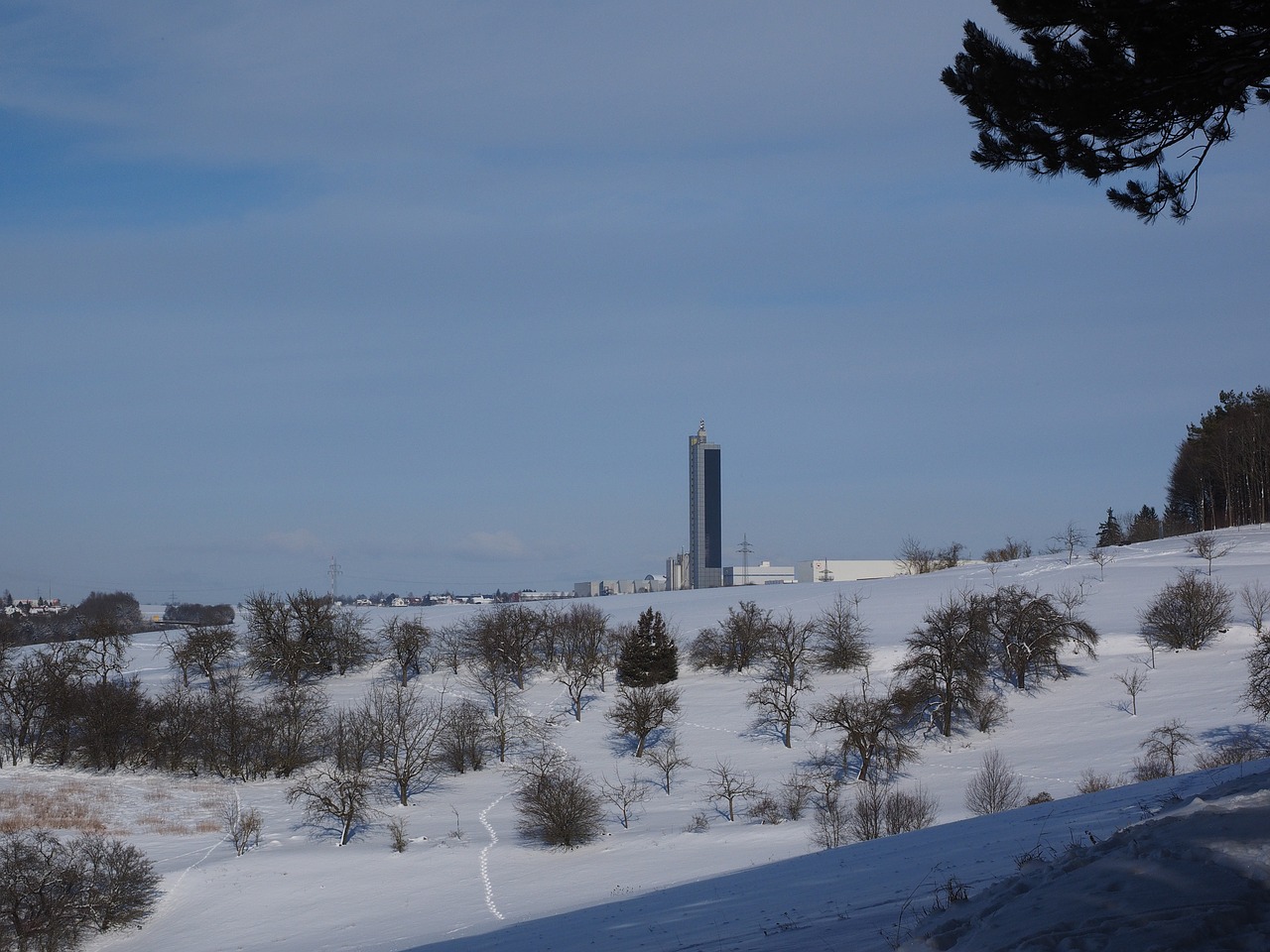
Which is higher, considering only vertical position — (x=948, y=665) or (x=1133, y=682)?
(x=948, y=665)

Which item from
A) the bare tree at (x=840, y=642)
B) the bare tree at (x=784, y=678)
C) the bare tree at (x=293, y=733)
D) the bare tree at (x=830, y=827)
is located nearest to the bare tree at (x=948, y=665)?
the bare tree at (x=840, y=642)

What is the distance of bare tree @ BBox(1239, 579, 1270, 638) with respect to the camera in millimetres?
53625

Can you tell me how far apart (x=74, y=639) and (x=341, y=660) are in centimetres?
2301

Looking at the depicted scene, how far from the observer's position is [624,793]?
4203 cm

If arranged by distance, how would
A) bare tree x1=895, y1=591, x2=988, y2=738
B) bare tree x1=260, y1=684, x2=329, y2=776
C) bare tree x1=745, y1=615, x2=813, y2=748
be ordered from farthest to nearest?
bare tree x1=260, y1=684, x2=329, y2=776
bare tree x1=745, y1=615, x2=813, y2=748
bare tree x1=895, y1=591, x2=988, y2=738

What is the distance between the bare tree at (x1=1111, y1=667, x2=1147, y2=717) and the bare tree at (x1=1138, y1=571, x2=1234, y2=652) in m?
4.36

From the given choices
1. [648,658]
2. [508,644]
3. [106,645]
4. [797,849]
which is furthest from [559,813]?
[106,645]

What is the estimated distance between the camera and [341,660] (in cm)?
6906

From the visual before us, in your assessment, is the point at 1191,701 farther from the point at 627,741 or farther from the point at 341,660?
the point at 341,660

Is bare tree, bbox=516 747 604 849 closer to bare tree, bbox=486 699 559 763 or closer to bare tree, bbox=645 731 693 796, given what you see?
bare tree, bbox=645 731 693 796

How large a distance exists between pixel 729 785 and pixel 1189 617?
2840 centimetres

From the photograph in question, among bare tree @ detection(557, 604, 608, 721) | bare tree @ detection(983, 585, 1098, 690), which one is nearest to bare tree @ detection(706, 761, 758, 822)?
bare tree @ detection(557, 604, 608, 721)

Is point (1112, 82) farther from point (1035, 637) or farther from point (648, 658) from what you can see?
point (648, 658)

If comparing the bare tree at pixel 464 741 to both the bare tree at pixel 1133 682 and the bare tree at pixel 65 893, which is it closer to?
the bare tree at pixel 65 893
